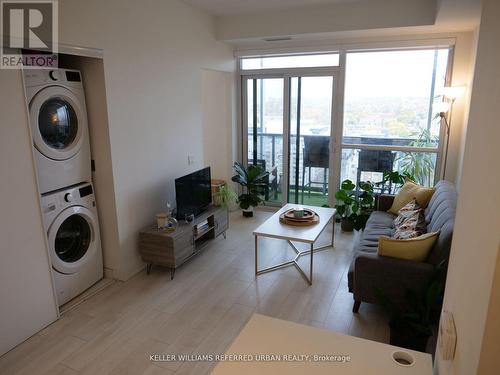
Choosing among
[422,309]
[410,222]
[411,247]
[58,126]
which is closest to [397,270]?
[411,247]

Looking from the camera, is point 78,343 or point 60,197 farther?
point 60,197

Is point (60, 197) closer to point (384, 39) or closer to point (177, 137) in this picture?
point (177, 137)

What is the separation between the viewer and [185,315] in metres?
3.01

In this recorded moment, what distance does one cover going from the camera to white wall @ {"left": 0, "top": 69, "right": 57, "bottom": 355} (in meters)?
2.41

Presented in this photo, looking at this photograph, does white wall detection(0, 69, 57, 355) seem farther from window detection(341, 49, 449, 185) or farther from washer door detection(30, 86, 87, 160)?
window detection(341, 49, 449, 185)

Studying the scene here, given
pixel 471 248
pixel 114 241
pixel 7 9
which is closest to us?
pixel 471 248

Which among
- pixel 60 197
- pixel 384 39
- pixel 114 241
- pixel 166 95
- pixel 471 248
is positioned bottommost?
pixel 114 241

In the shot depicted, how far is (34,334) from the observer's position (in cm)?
273

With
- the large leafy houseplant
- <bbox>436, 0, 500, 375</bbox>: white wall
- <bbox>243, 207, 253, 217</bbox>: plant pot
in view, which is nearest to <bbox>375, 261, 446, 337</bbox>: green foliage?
<bbox>436, 0, 500, 375</bbox>: white wall

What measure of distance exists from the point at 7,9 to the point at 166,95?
1.76 metres

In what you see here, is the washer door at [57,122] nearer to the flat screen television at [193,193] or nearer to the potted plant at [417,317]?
A: the flat screen television at [193,193]

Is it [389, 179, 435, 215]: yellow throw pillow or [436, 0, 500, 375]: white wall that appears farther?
[389, 179, 435, 215]: yellow throw pillow

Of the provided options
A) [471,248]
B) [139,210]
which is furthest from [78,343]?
[471,248]

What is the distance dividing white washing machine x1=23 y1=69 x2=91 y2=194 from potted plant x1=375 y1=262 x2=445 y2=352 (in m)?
2.69
